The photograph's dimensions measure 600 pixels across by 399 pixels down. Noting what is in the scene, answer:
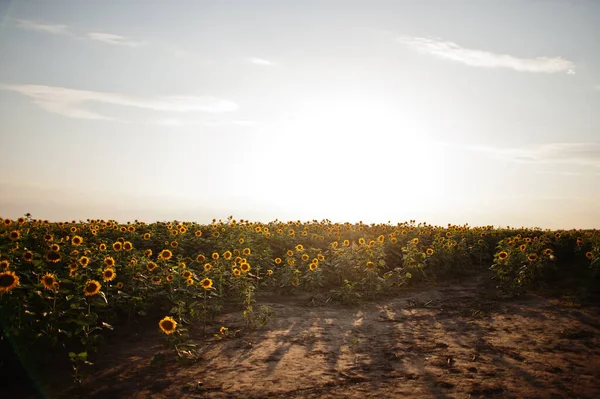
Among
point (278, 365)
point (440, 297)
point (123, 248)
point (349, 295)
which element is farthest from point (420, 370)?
point (123, 248)

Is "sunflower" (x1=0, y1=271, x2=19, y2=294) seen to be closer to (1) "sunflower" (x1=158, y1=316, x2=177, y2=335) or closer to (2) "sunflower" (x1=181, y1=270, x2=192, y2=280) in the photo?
(1) "sunflower" (x1=158, y1=316, x2=177, y2=335)

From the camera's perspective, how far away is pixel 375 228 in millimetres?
17297

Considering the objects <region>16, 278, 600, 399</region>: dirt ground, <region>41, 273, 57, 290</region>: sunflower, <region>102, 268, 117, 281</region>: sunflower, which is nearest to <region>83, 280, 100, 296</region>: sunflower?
<region>41, 273, 57, 290</region>: sunflower

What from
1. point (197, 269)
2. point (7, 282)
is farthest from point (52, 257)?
point (197, 269)

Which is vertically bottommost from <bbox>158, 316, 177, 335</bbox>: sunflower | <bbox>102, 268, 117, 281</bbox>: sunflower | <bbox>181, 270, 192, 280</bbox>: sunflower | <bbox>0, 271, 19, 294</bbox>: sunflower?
<bbox>158, 316, 177, 335</bbox>: sunflower

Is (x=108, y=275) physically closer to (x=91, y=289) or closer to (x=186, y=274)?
(x=91, y=289)

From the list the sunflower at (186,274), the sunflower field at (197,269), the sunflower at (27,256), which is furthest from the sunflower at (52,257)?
the sunflower at (186,274)

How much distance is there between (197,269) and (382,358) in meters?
5.77

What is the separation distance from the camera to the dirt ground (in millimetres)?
5039

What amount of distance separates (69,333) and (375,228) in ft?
43.7

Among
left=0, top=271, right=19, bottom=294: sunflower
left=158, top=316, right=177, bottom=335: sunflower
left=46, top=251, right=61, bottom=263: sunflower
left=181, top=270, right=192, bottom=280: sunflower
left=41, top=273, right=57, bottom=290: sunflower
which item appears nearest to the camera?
left=0, top=271, right=19, bottom=294: sunflower

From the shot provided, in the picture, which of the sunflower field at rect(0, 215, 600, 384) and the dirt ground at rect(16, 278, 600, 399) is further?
the sunflower field at rect(0, 215, 600, 384)

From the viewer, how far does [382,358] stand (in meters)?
6.12

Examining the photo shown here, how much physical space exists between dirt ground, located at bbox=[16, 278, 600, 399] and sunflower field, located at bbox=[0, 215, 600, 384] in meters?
0.56
